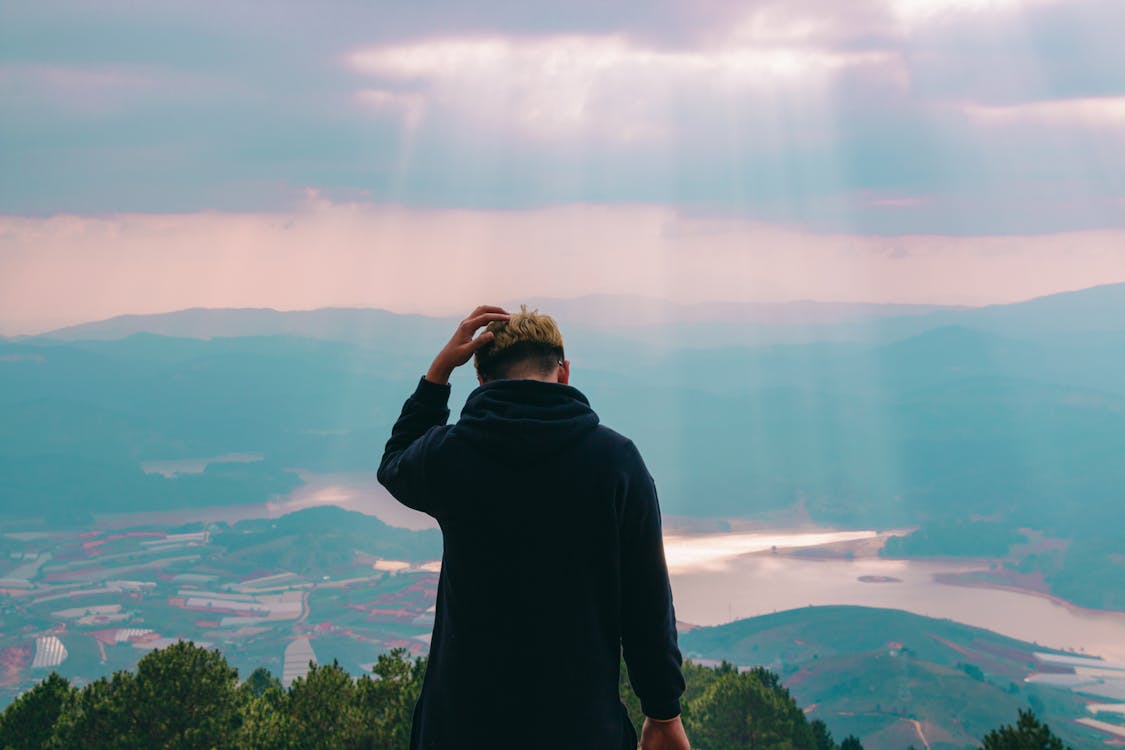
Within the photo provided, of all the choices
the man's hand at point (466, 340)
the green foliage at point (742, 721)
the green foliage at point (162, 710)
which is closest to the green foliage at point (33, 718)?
the green foliage at point (162, 710)

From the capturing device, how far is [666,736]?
3.05 metres

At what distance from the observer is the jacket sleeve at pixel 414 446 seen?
294 cm

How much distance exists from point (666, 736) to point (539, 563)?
2.50 ft

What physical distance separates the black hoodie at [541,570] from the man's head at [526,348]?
91 mm

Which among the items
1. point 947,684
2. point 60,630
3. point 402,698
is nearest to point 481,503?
point 402,698

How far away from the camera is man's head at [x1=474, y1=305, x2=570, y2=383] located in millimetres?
3008

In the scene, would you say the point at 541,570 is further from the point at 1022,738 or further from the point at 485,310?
the point at 1022,738

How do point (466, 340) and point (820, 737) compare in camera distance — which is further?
point (820, 737)

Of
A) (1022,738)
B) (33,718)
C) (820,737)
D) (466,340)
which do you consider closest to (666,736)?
(466,340)

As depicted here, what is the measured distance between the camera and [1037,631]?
181125 mm

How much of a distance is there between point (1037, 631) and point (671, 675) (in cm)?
20555

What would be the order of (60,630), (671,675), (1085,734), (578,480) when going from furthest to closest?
(60,630), (1085,734), (671,675), (578,480)

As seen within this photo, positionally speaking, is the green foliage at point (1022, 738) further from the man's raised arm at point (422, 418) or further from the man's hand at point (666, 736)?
the man's raised arm at point (422, 418)

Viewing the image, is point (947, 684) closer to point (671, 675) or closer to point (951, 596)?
point (951, 596)
